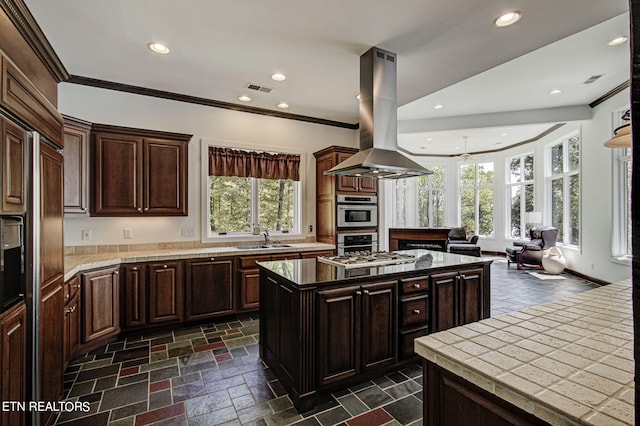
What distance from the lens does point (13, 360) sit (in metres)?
1.49

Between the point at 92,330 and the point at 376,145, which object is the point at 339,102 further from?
the point at 92,330

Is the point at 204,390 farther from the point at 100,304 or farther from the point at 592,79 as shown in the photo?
the point at 592,79

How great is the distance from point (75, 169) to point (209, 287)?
1.89 metres

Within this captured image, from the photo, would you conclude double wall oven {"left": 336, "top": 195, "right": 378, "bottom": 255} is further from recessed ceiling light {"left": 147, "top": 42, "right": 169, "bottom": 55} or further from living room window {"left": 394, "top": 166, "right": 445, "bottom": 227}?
living room window {"left": 394, "top": 166, "right": 445, "bottom": 227}

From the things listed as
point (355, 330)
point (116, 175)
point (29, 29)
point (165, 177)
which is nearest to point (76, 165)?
point (116, 175)

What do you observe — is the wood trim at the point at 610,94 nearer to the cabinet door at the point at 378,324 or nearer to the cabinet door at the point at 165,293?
the cabinet door at the point at 378,324

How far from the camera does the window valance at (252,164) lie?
14.6 ft

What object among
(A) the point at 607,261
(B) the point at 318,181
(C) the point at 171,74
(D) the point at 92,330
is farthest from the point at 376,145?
(A) the point at 607,261

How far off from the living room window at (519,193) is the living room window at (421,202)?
6.53 feet

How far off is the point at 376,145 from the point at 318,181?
217cm

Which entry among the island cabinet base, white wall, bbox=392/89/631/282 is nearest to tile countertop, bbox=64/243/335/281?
the island cabinet base

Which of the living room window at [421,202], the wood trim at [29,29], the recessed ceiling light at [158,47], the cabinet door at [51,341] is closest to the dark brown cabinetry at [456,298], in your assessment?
the cabinet door at [51,341]

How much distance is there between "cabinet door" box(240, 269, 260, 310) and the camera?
13.1ft

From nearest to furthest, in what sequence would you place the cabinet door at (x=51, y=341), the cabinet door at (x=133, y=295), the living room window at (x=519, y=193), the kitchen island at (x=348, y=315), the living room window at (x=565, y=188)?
1. the cabinet door at (x=51, y=341)
2. the kitchen island at (x=348, y=315)
3. the cabinet door at (x=133, y=295)
4. the living room window at (x=565, y=188)
5. the living room window at (x=519, y=193)
